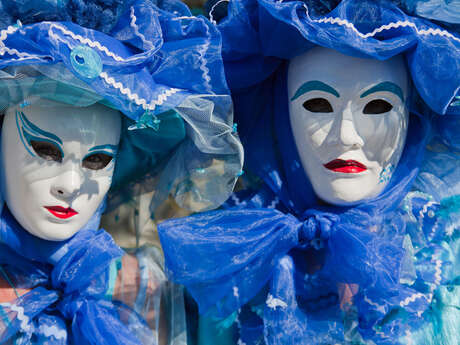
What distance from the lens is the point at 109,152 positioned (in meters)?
1.51

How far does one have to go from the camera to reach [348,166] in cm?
155

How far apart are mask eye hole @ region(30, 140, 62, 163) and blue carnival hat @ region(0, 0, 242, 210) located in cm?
10

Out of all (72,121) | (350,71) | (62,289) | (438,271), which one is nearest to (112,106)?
(72,121)

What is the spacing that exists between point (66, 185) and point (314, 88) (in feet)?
1.89

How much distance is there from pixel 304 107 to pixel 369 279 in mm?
410

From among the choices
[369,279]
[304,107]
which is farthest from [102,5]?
[369,279]

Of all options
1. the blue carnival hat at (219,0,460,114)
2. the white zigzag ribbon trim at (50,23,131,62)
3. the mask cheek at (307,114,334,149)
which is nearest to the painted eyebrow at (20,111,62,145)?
the white zigzag ribbon trim at (50,23,131,62)

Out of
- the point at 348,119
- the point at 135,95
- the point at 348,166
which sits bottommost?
the point at 348,166

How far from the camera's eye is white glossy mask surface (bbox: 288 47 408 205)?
1.53 metres

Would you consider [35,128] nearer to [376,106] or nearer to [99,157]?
[99,157]

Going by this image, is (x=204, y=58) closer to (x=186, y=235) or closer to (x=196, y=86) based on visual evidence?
(x=196, y=86)

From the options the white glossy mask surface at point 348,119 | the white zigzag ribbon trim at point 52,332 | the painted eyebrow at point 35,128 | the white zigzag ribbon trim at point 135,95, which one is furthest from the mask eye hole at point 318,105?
the white zigzag ribbon trim at point 52,332

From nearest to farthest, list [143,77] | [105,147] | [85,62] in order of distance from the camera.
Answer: [85,62] < [143,77] < [105,147]

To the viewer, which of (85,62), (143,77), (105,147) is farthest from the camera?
(105,147)
